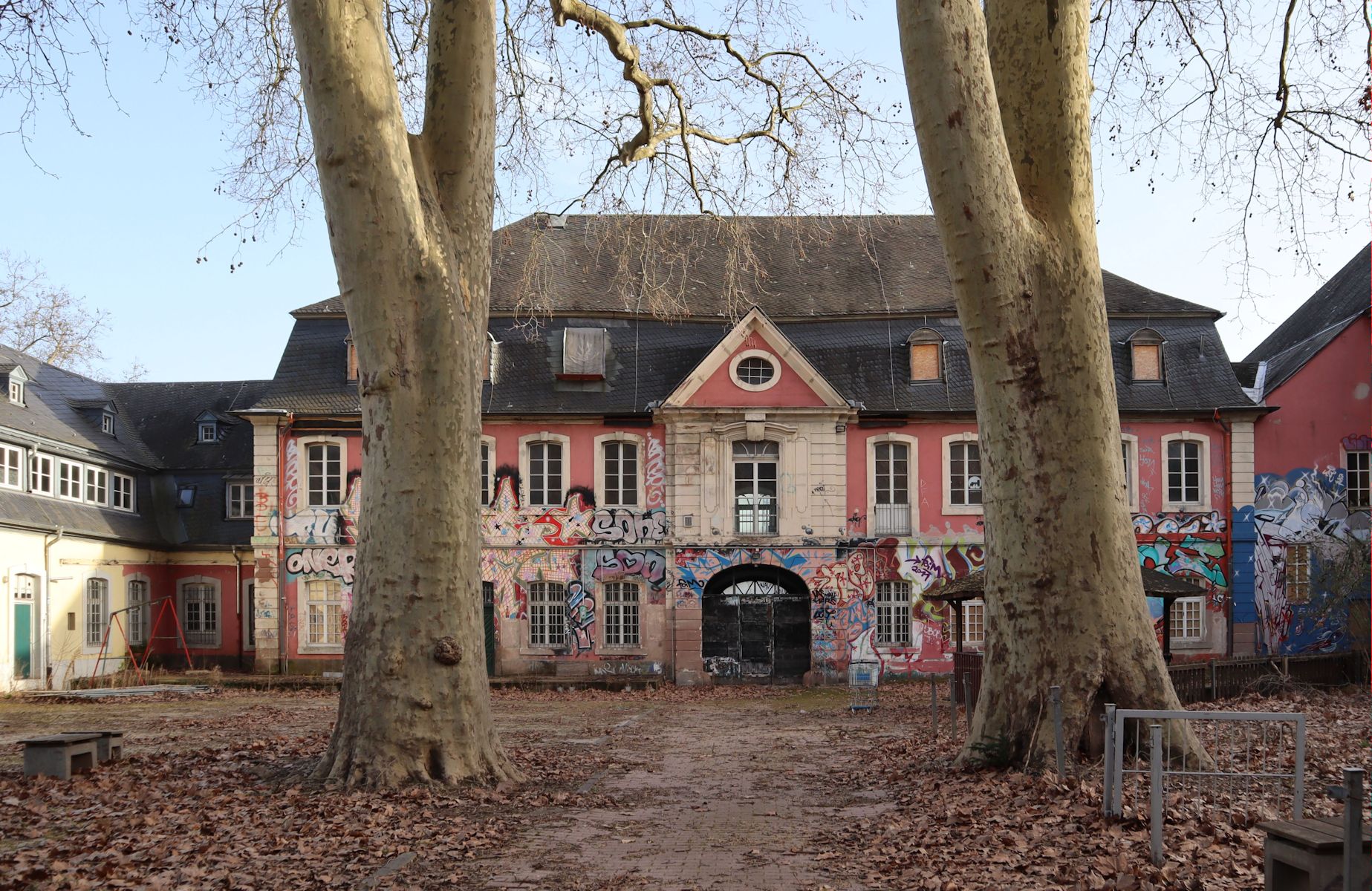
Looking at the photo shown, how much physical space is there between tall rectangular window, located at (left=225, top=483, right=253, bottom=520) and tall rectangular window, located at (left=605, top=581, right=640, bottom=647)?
10730 millimetres

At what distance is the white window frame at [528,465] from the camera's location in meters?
29.3

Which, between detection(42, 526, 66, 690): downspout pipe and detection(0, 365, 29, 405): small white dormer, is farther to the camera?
detection(0, 365, 29, 405): small white dormer

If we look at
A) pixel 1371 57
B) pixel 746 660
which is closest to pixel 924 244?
pixel 746 660

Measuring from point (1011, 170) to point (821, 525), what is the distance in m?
18.6

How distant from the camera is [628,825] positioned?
381 inches

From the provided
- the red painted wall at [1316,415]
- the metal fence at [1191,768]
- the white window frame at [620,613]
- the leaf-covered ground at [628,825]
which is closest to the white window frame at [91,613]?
the white window frame at [620,613]

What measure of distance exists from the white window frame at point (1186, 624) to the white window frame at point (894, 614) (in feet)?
19.2

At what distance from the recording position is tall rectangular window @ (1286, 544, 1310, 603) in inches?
1139

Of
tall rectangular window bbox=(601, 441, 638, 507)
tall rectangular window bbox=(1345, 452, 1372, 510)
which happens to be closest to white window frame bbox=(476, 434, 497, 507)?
tall rectangular window bbox=(601, 441, 638, 507)

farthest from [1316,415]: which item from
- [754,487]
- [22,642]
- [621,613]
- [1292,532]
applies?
[22,642]

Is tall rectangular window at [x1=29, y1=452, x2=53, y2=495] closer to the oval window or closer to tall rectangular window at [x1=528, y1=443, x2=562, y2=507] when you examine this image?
A: tall rectangular window at [x1=528, y1=443, x2=562, y2=507]

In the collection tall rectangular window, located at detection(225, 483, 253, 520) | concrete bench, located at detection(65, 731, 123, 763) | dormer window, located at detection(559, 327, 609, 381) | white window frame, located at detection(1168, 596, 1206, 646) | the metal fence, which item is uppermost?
dormer window, located at detection(559, 327, 609, 381)

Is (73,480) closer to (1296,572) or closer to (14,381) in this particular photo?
(14,381)

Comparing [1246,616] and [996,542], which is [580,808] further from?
[1246,616]
